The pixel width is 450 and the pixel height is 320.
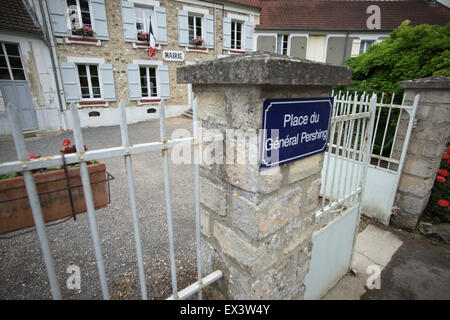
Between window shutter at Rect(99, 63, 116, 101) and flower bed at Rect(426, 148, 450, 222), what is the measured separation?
10630mm

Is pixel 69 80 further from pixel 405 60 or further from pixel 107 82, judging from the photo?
pixel 405 60

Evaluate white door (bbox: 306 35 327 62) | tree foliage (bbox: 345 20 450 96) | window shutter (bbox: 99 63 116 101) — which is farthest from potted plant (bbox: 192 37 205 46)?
tree foliage (bbox: 345 20 450 96)

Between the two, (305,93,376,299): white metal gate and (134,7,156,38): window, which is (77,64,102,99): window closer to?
(134,7,156,38): window

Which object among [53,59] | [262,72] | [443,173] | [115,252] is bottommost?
[115,252]

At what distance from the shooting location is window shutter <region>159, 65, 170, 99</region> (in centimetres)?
1057

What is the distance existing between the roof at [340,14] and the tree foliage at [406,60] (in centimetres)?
1041

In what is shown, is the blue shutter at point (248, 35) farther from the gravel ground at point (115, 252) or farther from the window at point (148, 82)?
the gravel ground at point (115, 252)

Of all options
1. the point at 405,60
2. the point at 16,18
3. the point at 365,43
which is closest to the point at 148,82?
the point at 16,18

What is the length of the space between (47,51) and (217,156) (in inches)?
403

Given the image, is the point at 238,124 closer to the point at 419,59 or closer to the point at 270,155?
the point at 270,155

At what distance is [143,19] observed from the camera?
995cm

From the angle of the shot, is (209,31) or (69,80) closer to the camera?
(69,80)

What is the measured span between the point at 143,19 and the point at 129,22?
806 mm
